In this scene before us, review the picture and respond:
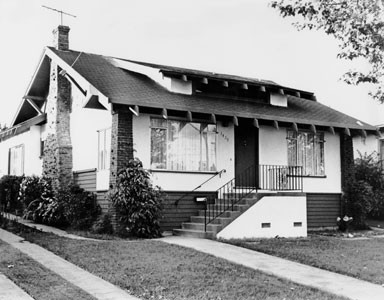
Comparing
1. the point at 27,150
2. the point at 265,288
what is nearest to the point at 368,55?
the point at 265,288

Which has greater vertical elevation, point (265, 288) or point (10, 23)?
point (10, 23)

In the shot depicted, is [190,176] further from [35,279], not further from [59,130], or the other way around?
[35,279]

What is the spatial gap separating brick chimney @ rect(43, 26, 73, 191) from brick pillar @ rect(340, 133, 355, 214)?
9468mm

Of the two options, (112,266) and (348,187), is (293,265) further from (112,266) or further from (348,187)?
(348,187)

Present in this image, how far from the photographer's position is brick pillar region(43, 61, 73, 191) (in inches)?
747

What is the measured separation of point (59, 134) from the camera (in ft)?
63.3

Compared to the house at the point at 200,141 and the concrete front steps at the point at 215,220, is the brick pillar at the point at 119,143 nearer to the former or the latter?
the house at the point at 200,141

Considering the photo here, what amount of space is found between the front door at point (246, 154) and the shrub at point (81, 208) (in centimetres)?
456

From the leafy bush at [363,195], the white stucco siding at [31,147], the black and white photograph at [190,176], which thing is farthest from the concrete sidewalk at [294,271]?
the white stucco siding at [31,147]

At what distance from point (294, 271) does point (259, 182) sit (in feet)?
24.2

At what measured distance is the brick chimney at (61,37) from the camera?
1998cm

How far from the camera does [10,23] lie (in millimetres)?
23391

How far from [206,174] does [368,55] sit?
20.3 ft

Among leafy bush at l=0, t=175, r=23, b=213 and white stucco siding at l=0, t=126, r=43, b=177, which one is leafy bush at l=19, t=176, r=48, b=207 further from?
leafy bush at l=0, t=175, r=23, b=213
